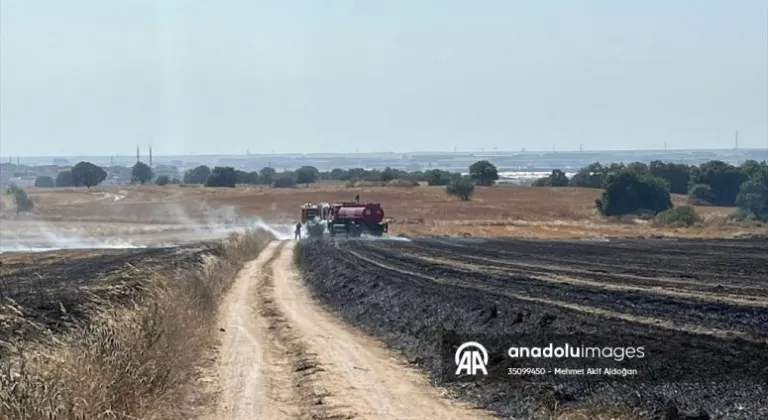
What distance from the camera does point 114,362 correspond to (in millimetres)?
14797

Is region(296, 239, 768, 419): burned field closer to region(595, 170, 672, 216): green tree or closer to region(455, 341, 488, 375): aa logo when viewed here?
region(455, 341, 488, 375): aa logo

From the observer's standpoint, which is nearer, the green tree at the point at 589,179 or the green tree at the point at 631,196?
the green tree at the point at 631,196

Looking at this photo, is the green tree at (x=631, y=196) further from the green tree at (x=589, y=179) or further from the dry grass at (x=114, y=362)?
the dry grass at (x=114, y=362)

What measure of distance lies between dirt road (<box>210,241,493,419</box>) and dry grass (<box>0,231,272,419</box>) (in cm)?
68

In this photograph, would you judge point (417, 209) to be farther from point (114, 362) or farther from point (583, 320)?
point (114, 362)

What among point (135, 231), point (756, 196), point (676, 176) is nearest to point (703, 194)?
point (676, 176)

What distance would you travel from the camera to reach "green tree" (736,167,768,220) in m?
100

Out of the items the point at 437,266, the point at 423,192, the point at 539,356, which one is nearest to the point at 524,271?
the point at 437,266

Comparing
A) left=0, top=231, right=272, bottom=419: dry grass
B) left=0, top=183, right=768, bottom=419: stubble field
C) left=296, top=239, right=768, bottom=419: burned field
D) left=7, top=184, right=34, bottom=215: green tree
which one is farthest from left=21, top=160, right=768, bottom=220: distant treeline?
left=0, top=231, right=272, bottom=419: dry grass

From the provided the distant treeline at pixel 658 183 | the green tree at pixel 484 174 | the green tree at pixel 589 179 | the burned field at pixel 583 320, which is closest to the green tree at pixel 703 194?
the distant treeline at pixel 658 183

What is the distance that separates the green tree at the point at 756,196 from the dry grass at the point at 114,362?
268 feet

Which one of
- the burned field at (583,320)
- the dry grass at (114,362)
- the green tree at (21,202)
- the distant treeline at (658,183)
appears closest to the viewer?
the dry grass at (114,362)

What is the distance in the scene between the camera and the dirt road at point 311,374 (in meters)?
15.9

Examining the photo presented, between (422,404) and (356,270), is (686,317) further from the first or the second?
(356,270)
